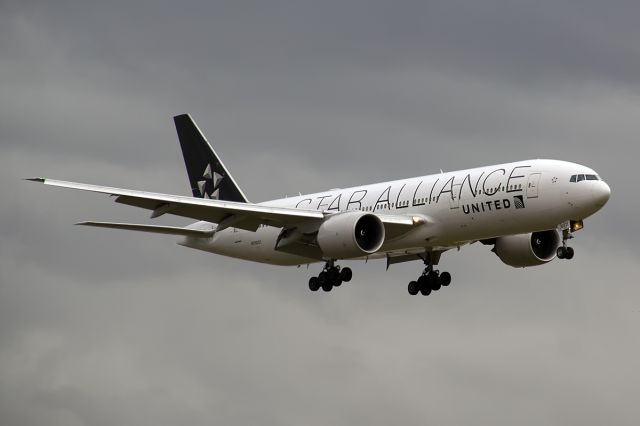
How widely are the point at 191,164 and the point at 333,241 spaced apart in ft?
52.6

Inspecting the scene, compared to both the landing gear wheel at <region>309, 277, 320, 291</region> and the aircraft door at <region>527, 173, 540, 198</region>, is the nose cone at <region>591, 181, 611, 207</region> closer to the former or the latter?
the aircraft door at <region>527, 173, 540, 198</region>

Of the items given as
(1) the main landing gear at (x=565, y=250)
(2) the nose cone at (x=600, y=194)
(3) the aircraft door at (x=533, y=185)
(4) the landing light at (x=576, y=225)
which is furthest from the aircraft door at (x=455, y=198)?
(2) the nose cone at (x=600, y=194)

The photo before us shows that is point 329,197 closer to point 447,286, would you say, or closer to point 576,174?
point 447,286

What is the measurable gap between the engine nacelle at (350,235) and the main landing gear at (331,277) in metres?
2.16

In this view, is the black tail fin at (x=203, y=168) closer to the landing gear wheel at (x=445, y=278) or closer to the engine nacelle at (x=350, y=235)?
the landing gear wheel at (x=445, y=278)

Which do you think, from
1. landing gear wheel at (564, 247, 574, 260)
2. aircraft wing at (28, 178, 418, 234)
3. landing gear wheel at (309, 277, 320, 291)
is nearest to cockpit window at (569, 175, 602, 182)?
landing gear wheel at (564, 247, 574, 260)

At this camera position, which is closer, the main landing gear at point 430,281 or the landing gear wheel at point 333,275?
the landing gear wheel at point 333,275

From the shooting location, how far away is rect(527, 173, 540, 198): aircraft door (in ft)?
179

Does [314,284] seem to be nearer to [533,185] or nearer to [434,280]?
[434,280]

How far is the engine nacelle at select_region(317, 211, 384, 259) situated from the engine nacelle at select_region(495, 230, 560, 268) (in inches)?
315

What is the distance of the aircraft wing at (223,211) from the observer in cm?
5619

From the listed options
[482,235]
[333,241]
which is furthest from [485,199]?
[333,241]

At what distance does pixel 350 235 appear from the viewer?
184 feet

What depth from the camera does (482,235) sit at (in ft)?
186
